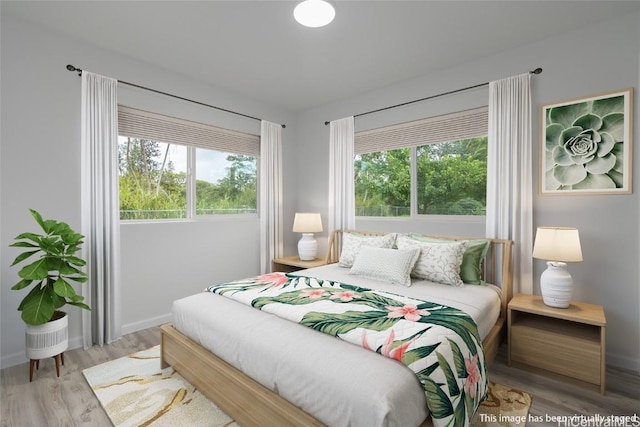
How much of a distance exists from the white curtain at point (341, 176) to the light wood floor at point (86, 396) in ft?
7.18

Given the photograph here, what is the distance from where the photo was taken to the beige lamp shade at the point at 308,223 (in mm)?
4027

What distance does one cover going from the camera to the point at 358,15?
232 cm

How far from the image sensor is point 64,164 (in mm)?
2631

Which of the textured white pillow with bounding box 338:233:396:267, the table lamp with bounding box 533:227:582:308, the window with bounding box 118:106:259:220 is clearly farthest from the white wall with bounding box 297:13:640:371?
the window with bounding box 118:106:259:220

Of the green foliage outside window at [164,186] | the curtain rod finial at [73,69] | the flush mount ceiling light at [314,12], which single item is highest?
the flush mount ceiling light at [314,12]

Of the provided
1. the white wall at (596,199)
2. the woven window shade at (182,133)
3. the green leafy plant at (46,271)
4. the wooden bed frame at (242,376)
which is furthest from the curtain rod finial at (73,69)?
the white wall at (596,199)

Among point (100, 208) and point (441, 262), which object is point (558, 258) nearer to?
point (441, 262)

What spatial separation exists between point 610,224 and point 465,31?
1.90 m

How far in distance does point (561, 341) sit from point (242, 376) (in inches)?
Answer: 85.7

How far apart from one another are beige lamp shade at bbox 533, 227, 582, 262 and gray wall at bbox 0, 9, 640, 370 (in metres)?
0.41

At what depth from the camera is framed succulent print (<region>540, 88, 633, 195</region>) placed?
2340mm

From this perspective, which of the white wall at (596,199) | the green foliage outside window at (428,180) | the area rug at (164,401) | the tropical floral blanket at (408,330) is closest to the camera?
the tropical floral blanket at (408,330)

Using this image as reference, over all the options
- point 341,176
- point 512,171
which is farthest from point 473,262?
point 341,176

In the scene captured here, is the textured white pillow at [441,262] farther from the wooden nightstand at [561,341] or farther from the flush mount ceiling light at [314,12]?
the flush mount ceiling light at [314,12]
